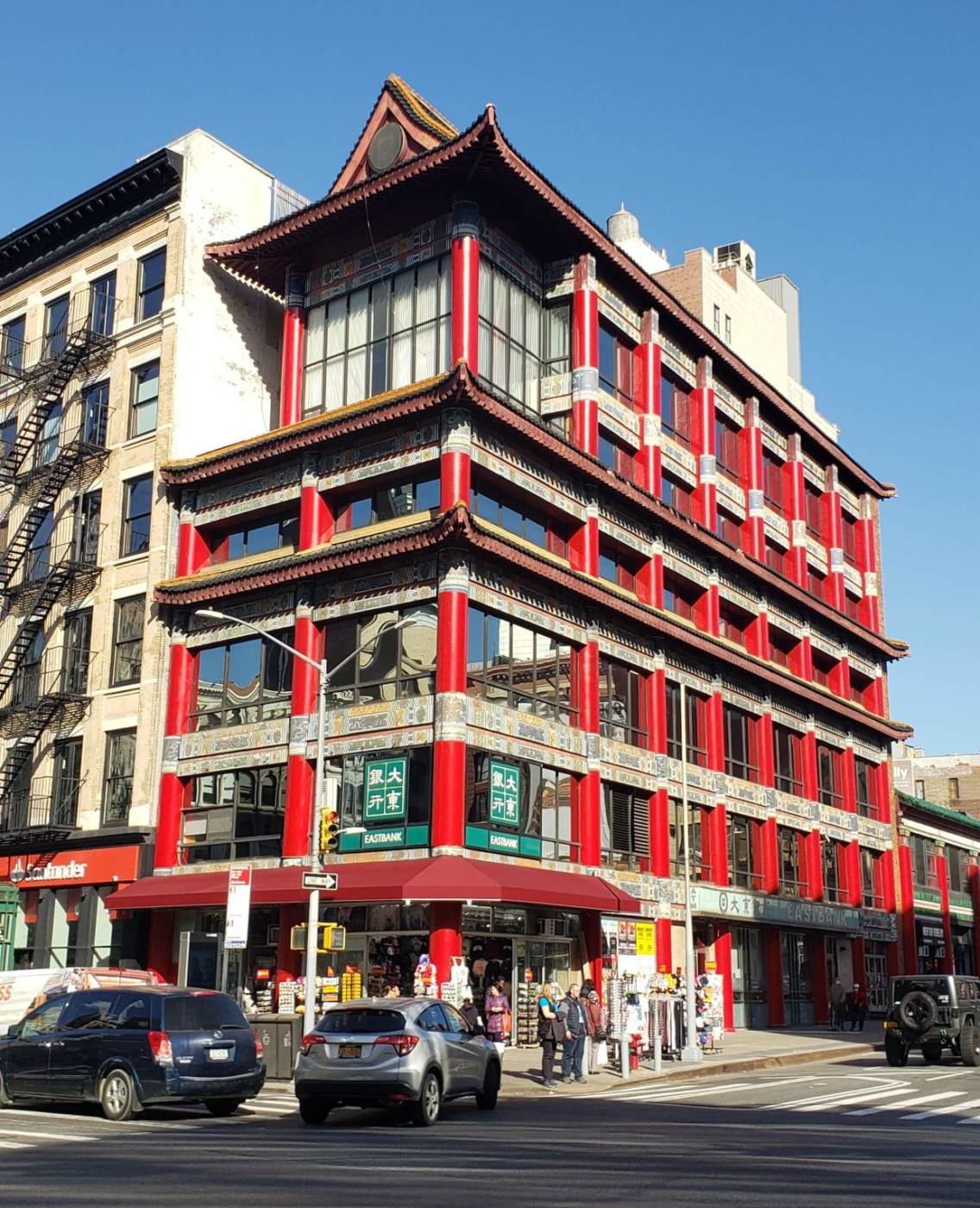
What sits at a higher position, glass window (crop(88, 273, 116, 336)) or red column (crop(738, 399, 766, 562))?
glass window (crop(88, 273, 116, 336))

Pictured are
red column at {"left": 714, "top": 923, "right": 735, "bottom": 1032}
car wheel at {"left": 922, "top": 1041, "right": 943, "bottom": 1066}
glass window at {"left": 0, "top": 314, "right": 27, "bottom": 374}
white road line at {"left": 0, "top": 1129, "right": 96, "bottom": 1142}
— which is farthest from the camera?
glass window at {"left": 0, "top": 314, "right": 27, "bottom": 374}

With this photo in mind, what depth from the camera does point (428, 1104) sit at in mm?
19094

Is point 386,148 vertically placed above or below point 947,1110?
above

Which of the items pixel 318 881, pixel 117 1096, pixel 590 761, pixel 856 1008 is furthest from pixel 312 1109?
pixel 856 1008

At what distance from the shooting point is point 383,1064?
18.9 metres

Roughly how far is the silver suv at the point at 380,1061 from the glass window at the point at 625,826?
69.4 ft

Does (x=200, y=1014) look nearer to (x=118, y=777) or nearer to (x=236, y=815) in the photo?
(x=236, y=815)

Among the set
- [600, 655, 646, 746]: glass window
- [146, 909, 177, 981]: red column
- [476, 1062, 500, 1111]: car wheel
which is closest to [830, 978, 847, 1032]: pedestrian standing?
[600, 655, 646, 746]: glass window

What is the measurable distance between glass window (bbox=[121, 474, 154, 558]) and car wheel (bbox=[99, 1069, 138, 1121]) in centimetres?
2730

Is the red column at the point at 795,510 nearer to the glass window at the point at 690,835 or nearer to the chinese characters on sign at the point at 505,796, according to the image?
the glass window at the point at 690,835

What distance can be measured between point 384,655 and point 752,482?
2263 centimetres

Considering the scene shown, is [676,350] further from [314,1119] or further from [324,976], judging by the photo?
[314,1119]

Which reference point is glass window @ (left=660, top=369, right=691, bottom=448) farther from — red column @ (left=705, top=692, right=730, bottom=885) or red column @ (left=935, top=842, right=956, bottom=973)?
red column @ (left=935, top=842, right=956, bottom=973)

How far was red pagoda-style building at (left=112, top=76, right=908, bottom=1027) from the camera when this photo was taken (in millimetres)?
36250
